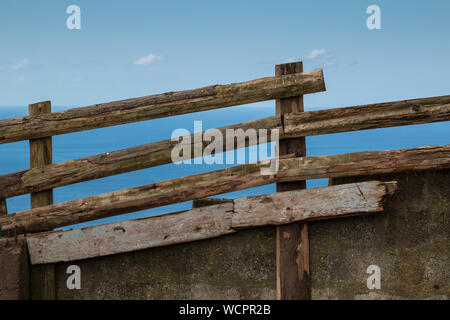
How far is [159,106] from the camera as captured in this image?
5020 mm

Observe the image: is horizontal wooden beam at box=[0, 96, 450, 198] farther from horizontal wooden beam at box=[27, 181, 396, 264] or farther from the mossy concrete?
the mossy concrete

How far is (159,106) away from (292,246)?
71.2 inches

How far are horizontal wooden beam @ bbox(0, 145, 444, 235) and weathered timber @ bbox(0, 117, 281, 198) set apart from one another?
0.21 metres

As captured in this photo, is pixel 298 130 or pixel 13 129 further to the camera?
pixel 13 129

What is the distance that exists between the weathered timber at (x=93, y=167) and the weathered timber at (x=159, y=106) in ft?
0.92

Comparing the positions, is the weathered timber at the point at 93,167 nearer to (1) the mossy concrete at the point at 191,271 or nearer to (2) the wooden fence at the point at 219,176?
(2) the wooden fence at the point at 219,176

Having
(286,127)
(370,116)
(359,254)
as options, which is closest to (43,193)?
(286,127)

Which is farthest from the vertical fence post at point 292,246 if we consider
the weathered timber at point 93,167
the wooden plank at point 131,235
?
the wooden plank at point 131,235

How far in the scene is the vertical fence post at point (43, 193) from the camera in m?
5.12

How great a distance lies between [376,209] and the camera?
15.4 feet

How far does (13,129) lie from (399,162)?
3.66m

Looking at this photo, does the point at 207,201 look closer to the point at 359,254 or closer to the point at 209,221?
the point at 209,221

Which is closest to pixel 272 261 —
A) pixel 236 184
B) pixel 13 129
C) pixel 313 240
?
pixel 313 240

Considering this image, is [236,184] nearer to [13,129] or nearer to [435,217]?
[435,217]
